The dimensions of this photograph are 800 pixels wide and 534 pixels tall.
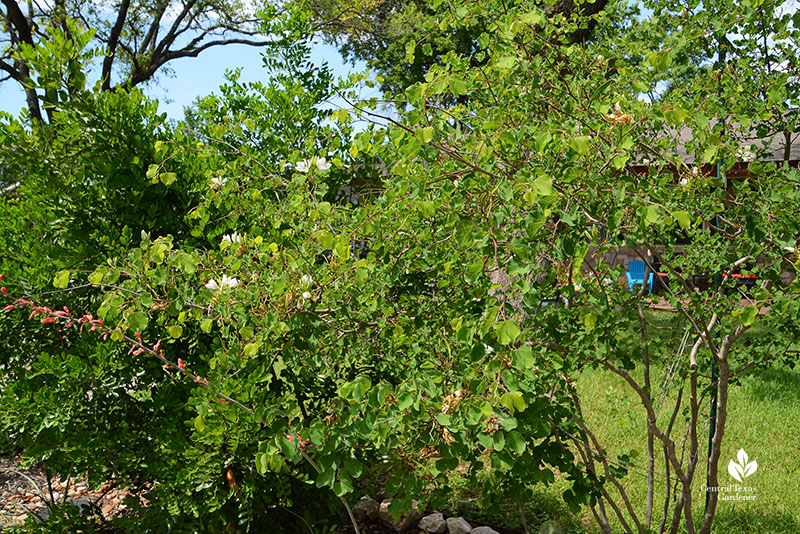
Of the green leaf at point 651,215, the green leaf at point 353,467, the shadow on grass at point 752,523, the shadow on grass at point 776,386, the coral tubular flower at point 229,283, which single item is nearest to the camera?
the green leaf at point 651,215

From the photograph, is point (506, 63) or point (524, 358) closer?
point (524, 358)

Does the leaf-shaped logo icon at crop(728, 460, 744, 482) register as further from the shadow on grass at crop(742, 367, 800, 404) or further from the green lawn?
the shadow on grass at crop(742, 367, 800, 404)

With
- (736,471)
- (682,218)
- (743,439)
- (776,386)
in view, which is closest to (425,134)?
(682,218)

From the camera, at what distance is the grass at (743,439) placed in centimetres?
326

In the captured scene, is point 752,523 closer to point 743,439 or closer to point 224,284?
point 743,439

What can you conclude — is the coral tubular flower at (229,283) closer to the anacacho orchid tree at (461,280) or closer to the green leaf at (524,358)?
the anacacho orchid tree at (461,280)

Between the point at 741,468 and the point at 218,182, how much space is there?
324 cm

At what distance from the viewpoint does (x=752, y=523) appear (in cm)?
323

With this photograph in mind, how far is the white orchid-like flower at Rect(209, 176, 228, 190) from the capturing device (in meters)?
2.58

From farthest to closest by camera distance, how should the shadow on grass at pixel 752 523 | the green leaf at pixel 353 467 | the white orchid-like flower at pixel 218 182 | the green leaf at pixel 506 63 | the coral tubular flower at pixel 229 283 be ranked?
the shadow on grass at pixel 752 523, the white orchid-like flower at pixel 218 182, the coral tubular flower at pixel 229 283, the green leaf at pixel 506 63, the green leaf at pixel 353 467

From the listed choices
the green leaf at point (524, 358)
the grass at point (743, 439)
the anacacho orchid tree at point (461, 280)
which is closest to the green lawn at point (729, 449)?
the grass at point (743, 439)

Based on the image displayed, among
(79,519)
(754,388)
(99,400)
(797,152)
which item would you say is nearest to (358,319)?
(99,400)

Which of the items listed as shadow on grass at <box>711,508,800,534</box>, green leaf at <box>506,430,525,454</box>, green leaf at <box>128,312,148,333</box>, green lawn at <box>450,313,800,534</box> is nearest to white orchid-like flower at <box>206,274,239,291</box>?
green leaf at <box>128,312,148,333</box>

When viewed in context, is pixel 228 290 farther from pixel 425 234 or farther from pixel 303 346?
pixel 425 234
